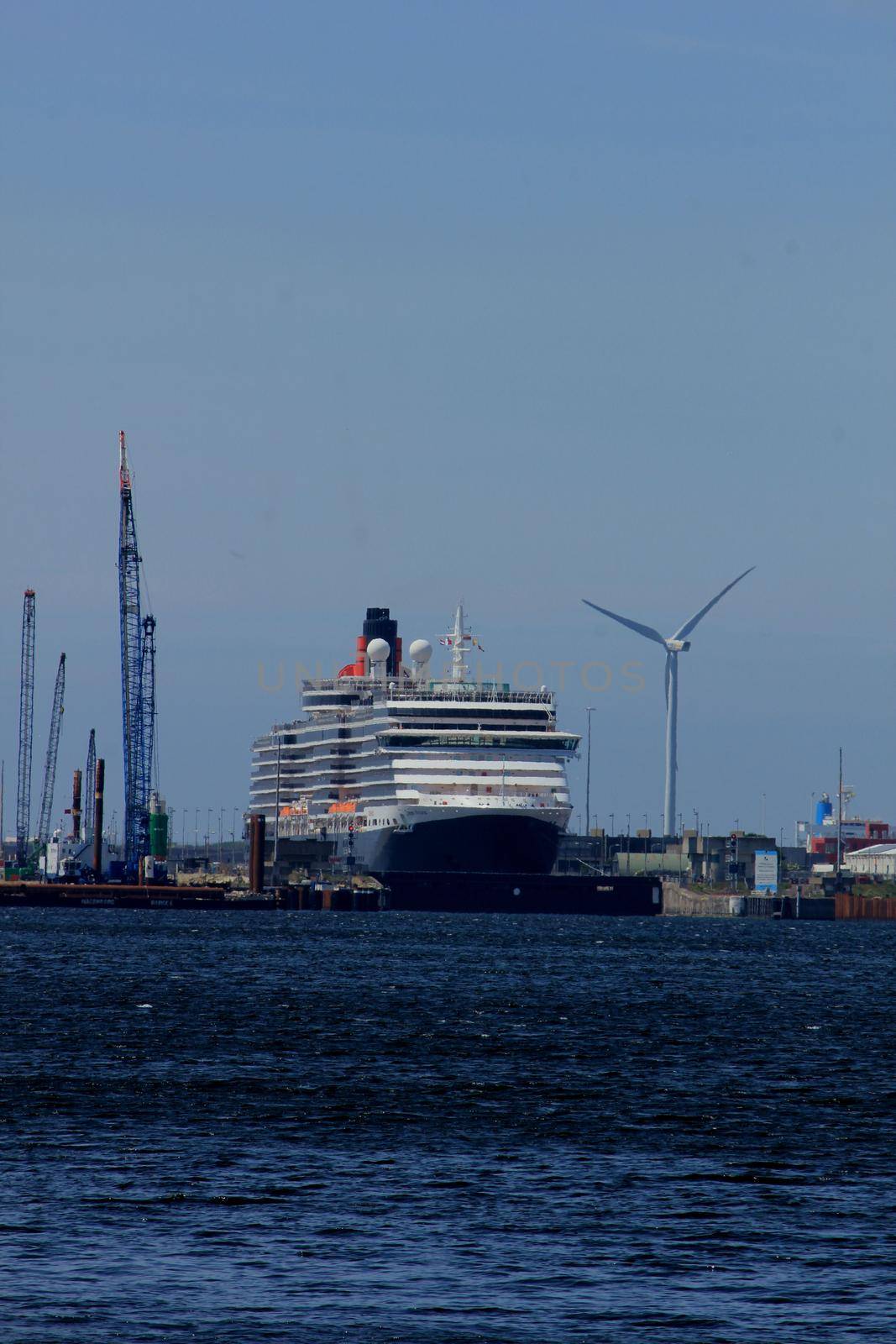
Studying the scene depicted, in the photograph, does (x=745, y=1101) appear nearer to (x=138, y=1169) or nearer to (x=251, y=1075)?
(x=251, y=1075)

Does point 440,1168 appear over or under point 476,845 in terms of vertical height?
under

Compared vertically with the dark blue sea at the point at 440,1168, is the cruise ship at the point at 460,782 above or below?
above

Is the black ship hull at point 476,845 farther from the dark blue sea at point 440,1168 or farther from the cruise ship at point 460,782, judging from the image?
the dark blue sea at point 440,1168

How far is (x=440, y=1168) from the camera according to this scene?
37.0 meters

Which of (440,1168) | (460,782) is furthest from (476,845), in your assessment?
(440,1168)

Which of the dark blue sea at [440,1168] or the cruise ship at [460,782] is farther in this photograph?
the cruise ship at [460,782]

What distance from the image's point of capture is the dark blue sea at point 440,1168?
26.2 metres

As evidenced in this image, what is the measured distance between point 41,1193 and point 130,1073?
17411mm

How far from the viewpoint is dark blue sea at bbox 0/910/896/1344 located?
26.2 metres

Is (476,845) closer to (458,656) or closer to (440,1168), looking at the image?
(458,656)

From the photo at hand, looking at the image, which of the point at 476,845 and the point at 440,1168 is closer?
the point at 440,1168

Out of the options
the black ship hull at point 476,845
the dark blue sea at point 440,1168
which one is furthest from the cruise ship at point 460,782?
the dark blue sea at point 440,1168

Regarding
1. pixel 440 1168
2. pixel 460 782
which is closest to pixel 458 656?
pixel 460 782

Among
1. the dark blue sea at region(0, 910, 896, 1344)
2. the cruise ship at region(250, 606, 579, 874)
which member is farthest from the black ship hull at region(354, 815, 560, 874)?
the dark blue sea at region(0, 910, 896, 1344)
